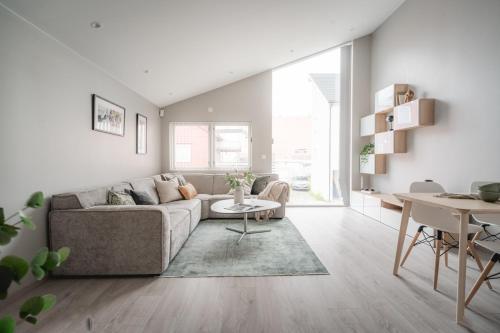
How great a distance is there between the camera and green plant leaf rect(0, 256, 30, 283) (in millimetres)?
472

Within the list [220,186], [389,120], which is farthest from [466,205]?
[220,186]

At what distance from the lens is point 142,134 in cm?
482

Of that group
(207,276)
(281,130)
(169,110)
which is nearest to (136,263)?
(207,276)

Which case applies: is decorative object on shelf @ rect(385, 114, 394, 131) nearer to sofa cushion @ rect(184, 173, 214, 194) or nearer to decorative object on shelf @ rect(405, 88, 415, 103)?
decorative object on shelf @ rect(405, 88, 415, 103)

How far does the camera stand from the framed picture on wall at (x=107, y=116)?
3.21 meters

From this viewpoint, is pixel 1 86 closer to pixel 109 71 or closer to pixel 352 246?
pixel 109 71

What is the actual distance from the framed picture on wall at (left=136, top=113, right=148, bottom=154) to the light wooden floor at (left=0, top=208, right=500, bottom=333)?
2.74 m

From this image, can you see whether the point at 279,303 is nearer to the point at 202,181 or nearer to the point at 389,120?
the point at 202,181

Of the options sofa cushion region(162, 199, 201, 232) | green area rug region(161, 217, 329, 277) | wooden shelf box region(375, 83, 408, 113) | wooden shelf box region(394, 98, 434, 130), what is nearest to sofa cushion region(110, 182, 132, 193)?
sofa cushion region(162, 199, 201, 232)

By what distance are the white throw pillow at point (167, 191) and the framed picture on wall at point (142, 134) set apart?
0.80m

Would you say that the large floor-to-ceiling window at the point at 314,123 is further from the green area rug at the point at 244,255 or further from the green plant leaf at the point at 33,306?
the green plant leaf at the point at 33,306

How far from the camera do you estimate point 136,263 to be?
242 centimetres

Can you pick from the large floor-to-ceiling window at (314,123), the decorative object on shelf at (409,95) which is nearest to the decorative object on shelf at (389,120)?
the decorative object on shelf at (409,95)

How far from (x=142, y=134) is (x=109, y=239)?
282 cm
